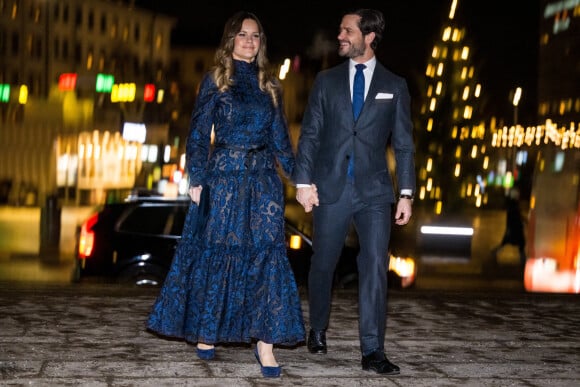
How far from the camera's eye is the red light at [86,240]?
1212cm

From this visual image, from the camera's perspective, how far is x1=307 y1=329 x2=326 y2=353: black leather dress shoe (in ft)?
23.5

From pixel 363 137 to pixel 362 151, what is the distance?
0.27 ft

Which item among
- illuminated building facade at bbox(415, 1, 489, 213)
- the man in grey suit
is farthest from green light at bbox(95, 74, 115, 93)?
the man in grey suit

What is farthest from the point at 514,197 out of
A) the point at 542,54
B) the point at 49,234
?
the point at 542,54

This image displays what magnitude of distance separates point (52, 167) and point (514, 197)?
1831cm

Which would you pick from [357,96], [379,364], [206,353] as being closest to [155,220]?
[206,353]

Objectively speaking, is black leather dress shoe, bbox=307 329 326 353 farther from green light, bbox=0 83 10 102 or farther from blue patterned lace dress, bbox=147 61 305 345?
green light, bbox=0 83 10 102

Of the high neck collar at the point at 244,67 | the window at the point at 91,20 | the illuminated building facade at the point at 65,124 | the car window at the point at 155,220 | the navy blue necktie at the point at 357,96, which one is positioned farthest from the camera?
the window at the point at 91,20

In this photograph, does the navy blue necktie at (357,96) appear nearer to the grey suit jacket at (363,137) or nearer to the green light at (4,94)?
the grey suit jacket at (363,137)

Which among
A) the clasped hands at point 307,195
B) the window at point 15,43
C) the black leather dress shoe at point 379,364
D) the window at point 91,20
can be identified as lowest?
the black leather dress shoe at point 379,364

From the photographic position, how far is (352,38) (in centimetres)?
680

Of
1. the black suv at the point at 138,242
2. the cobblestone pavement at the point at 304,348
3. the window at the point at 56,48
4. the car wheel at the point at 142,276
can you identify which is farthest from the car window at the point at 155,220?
the window at the point at 56,48

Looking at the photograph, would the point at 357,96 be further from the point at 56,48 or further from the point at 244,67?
Result: the point at 56,48

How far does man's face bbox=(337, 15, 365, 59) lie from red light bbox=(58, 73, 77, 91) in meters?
25.9
